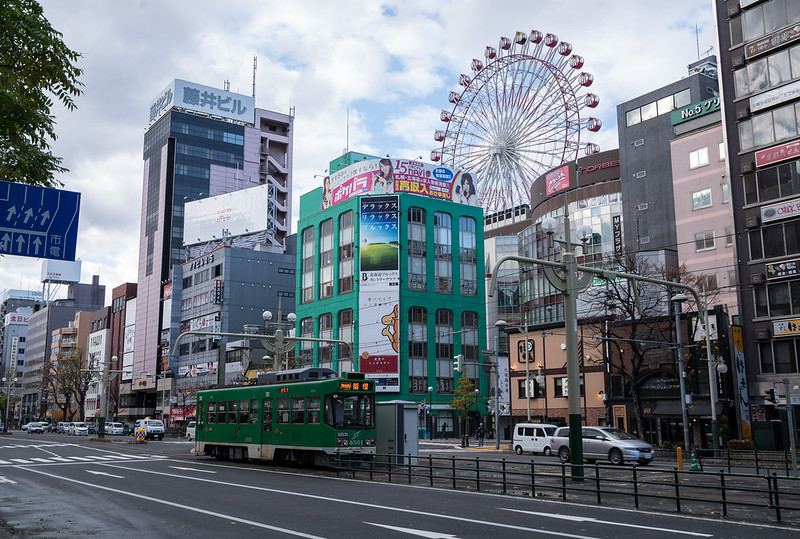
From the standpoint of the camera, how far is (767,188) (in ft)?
163

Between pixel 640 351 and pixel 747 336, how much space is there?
7.84m

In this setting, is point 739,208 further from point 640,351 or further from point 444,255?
point 444,255

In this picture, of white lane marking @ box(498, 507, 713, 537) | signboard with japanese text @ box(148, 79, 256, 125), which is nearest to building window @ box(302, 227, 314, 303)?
signboard with japanese text @ box(148, 79, 256, 125)

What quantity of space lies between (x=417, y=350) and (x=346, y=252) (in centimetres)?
1425

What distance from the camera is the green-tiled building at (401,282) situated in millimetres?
79875

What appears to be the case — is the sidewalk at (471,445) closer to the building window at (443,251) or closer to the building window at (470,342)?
the building window at (470,342)

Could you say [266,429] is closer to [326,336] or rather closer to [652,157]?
[326,336]

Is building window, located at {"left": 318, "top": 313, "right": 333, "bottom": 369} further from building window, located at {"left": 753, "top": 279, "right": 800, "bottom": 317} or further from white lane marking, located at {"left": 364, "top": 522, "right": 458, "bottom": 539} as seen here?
white lane marking, located at {"left": 364, "top": 522, "right": 458, "bottom": 539}

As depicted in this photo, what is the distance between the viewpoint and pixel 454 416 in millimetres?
81375

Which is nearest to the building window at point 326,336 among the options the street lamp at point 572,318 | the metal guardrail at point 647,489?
the metal guardrail at point 647,489

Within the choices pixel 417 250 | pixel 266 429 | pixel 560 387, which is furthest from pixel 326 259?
pixel 266 429

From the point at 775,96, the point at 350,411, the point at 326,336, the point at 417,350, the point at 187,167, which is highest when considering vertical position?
the point at 187,167

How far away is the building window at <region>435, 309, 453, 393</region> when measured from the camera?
81831mm

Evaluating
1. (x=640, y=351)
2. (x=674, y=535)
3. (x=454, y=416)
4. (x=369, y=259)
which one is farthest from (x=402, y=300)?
(x=674, y=535)
